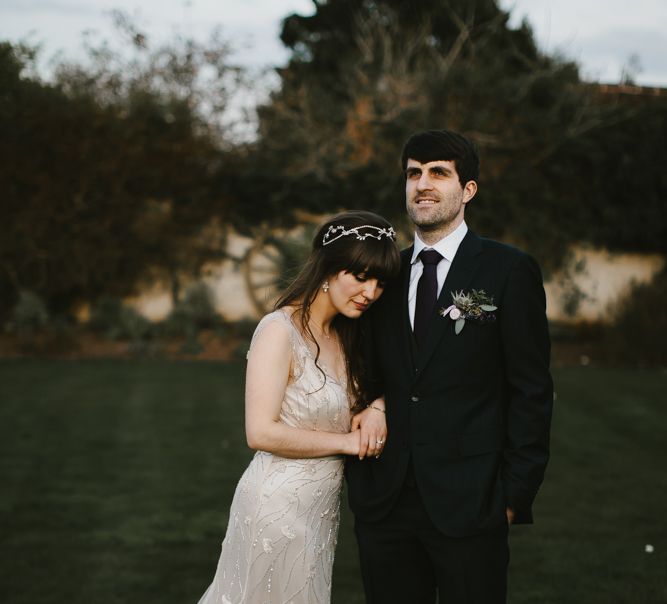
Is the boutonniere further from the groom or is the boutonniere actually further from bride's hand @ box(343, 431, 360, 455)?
bride's hand @ box(343, 431, 360, 455)

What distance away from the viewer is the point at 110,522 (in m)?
4.97

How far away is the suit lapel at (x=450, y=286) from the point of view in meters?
2.45

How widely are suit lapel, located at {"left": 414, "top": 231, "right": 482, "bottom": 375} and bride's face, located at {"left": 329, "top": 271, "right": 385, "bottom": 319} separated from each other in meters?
0.22

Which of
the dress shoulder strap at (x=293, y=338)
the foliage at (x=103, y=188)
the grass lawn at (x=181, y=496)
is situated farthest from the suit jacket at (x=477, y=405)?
the foliage at (x=103, y=188)

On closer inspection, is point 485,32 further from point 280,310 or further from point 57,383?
point 280,310

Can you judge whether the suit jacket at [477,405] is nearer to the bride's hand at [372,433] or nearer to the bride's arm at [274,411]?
the bride's hand at [372,433]

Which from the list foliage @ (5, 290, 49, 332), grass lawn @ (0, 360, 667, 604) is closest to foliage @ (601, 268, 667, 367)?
grass lawn @ (0, 360, 667, 604)

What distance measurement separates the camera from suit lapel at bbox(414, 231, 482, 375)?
8.05ft

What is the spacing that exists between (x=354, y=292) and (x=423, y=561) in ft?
3.06

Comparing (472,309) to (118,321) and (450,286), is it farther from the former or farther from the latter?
(118,321)

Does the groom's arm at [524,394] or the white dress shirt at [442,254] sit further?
the white dress shirt at [442,254]

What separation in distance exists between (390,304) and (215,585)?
45.8 inches

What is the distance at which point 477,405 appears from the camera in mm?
2434

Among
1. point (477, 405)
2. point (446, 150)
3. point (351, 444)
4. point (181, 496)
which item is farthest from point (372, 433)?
point (181, 496)
